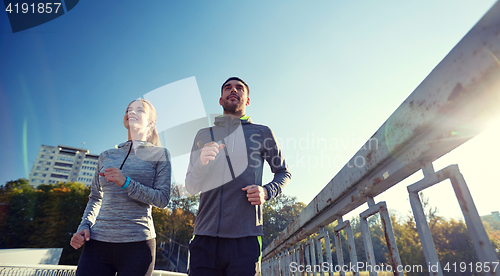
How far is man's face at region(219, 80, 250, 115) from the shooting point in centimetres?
229

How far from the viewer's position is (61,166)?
276 feet

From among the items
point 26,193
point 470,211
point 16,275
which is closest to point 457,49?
point 470,211

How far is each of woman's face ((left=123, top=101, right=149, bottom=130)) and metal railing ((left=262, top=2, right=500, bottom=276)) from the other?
1933 mm

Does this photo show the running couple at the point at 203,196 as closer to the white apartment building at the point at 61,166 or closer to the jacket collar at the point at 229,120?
the jacket collar at the point at 229,120

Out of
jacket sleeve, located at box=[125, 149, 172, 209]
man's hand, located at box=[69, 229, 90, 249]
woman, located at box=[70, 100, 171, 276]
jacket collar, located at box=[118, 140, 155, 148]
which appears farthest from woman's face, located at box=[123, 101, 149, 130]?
man's hand, located at box=[69, 229, 90, 249]

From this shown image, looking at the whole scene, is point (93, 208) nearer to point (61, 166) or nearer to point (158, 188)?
point (158, 188)

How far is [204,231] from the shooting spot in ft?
5.50

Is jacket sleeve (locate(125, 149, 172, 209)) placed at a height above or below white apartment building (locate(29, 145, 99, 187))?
below

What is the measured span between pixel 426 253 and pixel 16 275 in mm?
15114

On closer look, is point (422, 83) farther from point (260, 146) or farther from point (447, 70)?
point (260, 146)

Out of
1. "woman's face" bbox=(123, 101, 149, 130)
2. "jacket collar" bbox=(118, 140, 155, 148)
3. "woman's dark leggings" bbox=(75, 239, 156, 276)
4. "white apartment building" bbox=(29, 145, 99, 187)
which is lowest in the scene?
"woman's dark leggings" bbox=(75, 239, 156, 276)

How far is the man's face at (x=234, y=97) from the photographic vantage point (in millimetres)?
2293

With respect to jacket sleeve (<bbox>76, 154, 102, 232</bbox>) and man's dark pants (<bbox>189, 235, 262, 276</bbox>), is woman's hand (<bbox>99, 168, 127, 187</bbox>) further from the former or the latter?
man's dark pants (<bbox>189, 235, 262, 276</bbox>)

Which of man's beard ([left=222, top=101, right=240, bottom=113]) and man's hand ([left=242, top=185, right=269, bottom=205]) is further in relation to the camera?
man's beard ([left=222, top=101, right=240, bottom=113])
